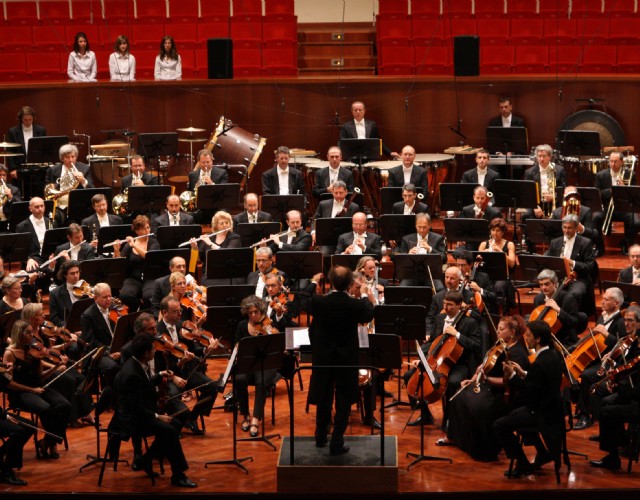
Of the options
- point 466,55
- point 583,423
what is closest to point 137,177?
point 466,55

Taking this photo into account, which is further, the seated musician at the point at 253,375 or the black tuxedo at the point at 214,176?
the black tuxedo at the point at 214,176

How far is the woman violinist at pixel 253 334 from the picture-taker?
7.60 m

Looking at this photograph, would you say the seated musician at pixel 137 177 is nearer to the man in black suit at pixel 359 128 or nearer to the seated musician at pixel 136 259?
the seated musician at pixel 136 259

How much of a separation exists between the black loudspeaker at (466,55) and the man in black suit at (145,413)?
714 cm

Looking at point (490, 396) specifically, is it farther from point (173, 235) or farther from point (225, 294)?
point (173, 235)

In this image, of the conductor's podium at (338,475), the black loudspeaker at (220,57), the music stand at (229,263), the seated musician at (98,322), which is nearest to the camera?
the conductor's podium at (338,475)

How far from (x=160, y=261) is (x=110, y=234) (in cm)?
73

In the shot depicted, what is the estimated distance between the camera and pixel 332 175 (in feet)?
36.5

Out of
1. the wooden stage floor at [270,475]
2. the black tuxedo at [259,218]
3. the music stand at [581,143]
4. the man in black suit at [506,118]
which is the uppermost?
the man in black suit at [506,118]

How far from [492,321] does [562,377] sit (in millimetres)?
746

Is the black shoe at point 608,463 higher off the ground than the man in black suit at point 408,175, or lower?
lower

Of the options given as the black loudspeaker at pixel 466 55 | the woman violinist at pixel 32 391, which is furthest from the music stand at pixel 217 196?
the black loudspeaker at pixel 466 55

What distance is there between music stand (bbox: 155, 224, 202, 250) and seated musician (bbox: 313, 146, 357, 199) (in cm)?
183

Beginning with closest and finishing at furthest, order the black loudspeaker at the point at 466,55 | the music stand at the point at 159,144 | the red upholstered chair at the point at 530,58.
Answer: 1. the music stand at the point at 159,144
2. the black loudspeaker at the point at 466,55
3. the red upholstered chair at the point at 530,58
